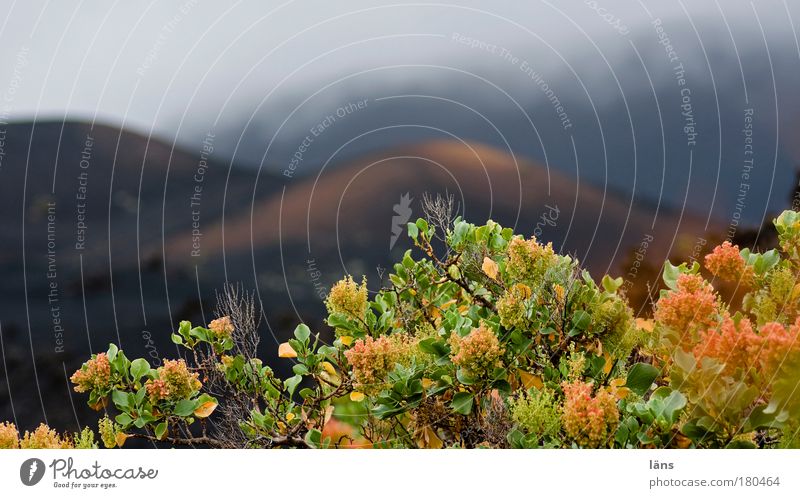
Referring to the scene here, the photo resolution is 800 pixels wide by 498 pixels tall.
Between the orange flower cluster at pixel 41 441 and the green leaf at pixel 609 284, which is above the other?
the green leaf at pixel 609 284

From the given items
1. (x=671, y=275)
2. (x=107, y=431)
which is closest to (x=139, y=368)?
(x=107, y=431)

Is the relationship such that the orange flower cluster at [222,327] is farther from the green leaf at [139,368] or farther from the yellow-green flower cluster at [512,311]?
the yellow-green flower cluster at [512,311]

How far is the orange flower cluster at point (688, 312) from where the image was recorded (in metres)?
1.58

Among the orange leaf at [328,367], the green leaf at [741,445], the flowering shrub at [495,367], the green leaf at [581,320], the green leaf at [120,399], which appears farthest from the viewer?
the orange leaf at [328,367]

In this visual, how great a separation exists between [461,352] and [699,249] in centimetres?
88

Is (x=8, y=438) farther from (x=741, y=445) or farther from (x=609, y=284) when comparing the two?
(x=741, y=445)

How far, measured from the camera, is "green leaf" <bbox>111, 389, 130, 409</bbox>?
187 centimetres

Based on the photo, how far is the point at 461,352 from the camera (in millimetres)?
1572

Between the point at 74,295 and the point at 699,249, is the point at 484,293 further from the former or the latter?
the point at 74,295

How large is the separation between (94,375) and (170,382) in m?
0.20

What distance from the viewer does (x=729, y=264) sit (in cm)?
Result: 180

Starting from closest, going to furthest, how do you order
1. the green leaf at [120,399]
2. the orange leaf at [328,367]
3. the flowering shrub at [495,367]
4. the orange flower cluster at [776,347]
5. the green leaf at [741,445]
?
the orange flower cluster at [776,347], the flowering shrub at [495,367], the green leaf at [741,445], the green leaf at [120,399], the orange leaf at [328,367]

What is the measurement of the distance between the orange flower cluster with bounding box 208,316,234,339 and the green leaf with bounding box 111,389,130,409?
28cm

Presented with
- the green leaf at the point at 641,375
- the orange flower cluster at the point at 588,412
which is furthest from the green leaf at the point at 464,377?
the green leaf at the point at 641,375
